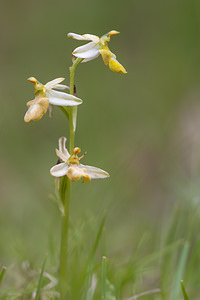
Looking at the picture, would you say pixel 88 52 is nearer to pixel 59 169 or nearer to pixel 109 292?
pixel 59 169

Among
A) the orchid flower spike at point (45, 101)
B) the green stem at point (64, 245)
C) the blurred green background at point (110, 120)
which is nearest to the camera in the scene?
the orchid flower spike at point (45, 101)

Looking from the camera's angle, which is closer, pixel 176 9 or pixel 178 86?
pixel 178 86

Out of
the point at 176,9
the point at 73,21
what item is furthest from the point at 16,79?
the point at 176,9

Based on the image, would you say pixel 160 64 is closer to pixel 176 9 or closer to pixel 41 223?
pixel 176 9

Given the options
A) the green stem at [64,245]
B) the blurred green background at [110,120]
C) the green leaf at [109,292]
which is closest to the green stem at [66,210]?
the green stem at [64,245]

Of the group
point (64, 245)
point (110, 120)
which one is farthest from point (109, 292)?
point (110, 120)

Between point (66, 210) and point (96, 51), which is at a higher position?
point (96, 51)

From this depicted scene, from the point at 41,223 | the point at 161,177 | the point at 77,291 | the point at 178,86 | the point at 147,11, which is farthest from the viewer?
the point at 147,11

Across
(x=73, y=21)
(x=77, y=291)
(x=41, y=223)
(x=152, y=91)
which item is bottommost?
(x=41, y=223)

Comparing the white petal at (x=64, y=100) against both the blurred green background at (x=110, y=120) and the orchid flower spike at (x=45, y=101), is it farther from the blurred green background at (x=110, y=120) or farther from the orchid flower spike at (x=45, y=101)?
the blurred green background at (x=110, y=120)
